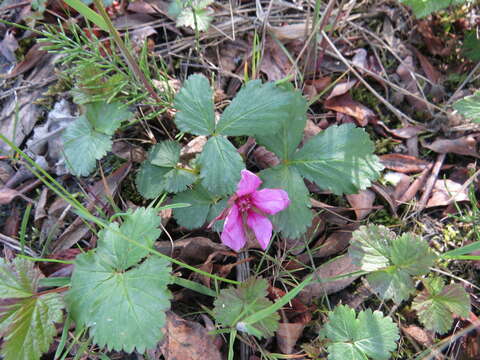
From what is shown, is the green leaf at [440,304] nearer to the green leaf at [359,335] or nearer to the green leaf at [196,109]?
the green leaf at [359,335]

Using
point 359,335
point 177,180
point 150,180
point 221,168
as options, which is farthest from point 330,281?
point 150,180

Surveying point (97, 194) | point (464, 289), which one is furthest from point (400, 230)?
point (97, 194)

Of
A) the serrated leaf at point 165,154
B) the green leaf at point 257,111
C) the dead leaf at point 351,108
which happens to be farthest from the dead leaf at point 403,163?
the serrated leaf at point 165,154

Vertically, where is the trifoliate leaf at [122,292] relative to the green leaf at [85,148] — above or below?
below

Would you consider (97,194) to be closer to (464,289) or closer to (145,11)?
(145,11)

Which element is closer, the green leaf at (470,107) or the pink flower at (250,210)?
the pink flower at (250,210)

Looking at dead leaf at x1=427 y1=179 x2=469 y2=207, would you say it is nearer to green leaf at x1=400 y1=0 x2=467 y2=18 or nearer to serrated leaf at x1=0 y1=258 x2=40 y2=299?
green leaf at x1=400 y1=0 x2=467 y2=18

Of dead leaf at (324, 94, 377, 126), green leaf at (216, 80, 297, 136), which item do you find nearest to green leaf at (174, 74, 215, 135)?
green leaf at (216, 80, 297, 136)
